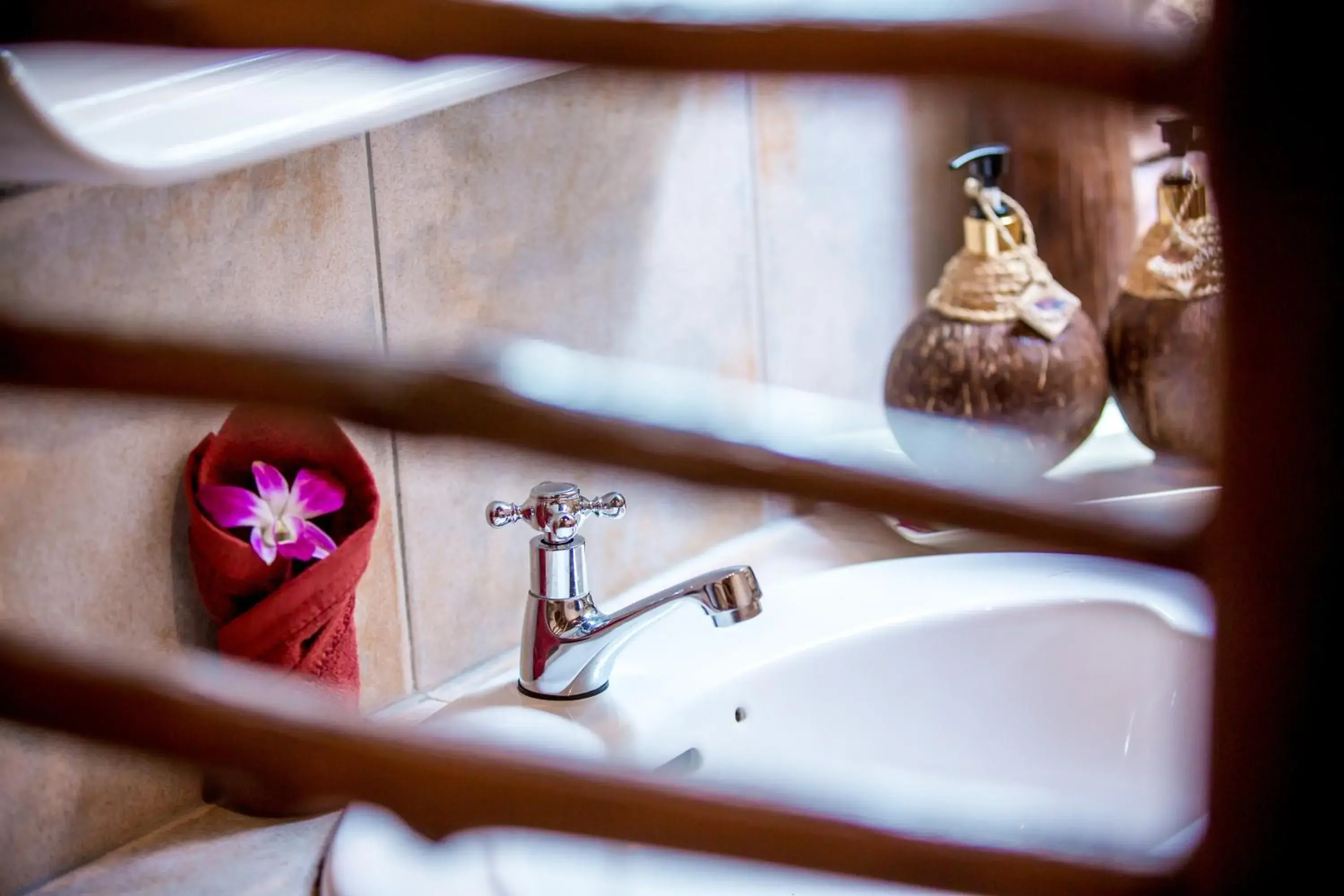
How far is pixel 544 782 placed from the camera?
23cm

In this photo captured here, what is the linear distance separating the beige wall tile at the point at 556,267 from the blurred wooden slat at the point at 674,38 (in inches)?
20.1

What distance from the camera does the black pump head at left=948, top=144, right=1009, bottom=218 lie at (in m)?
0.97

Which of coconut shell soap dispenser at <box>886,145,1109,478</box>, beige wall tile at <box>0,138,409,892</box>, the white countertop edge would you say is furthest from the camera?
coconut shell soap dispenser at <box>886,145,1109,478</box>

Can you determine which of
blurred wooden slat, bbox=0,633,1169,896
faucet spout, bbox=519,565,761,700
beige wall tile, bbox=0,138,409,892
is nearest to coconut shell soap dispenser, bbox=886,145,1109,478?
faucet spout, bbox=519,565,761,700

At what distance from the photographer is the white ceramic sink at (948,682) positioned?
0.84 m

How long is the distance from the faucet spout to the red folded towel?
11cm

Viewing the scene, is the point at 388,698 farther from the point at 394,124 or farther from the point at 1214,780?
the point at 1214,780

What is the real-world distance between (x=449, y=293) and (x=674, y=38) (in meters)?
0.63

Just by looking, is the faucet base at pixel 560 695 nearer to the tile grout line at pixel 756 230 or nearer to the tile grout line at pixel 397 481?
the tile grout line at pixel 397 481

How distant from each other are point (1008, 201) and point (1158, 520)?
0.82m

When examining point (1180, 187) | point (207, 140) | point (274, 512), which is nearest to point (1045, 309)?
point (1180, 187)

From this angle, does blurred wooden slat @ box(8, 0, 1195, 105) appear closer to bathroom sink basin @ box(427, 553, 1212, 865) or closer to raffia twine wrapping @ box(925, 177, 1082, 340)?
bathroom sink basin @ box(427, 553, 1212, 865)

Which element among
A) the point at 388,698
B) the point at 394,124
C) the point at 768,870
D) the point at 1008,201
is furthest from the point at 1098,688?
the point at 768,870

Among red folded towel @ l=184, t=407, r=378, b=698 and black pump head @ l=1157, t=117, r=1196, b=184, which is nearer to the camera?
red folded towel @ l=184, t=407, r=378, b=698
